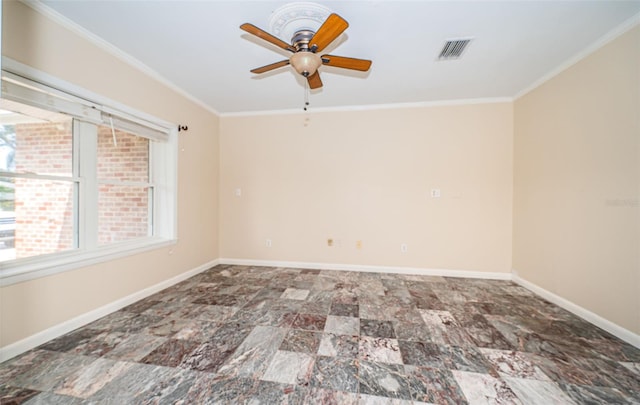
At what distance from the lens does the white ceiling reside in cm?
185

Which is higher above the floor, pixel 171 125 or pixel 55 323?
pixel 171 125

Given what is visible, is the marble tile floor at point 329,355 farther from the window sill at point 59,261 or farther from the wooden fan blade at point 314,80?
the wooden fan blade at point 314,80

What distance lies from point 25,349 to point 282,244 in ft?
8.83

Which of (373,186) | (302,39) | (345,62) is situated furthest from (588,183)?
(302,39)

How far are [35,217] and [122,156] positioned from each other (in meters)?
0.93

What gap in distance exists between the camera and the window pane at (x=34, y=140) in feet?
5.90

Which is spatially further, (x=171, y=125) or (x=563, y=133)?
(x=171, y=125)

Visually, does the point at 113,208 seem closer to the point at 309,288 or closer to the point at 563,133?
the point at 309,288

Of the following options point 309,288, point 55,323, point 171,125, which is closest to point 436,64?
point 309,288

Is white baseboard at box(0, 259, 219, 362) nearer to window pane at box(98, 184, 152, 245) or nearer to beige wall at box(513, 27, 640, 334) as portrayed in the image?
window pane at box(98, 184, 152, 245)

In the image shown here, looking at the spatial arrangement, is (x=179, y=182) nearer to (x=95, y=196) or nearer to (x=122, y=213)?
(x=122, y=213)

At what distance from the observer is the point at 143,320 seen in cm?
221

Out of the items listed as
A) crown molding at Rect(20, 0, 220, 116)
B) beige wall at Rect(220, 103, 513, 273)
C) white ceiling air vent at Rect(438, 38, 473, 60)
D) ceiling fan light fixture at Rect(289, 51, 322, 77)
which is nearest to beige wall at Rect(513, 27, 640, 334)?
beige wall at Rect(220, 103, 513, 273)

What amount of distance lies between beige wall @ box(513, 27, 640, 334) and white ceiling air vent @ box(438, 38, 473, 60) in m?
1.19
